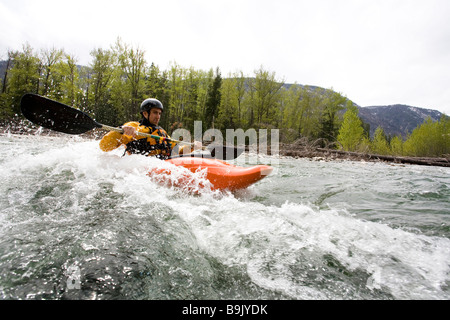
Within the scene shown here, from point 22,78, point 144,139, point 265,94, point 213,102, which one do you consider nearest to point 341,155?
point 144,139

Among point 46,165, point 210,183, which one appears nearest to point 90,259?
point 210,183

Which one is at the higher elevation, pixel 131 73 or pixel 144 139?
pixel 131 73

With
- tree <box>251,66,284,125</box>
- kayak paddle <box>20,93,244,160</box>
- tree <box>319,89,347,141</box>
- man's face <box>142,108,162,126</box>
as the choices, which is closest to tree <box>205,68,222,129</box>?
tree <box>251,66,284,125</box>

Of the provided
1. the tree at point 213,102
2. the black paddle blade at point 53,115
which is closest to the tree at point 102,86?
the tree at point 213,102

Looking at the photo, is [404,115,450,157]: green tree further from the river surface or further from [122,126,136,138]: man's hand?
[122,126,136,138]: man's hand

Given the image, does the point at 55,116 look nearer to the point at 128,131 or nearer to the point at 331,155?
the point at 128,131

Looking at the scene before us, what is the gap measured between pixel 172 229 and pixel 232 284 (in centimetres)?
90

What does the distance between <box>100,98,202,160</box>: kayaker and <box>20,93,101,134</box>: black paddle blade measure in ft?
1.38

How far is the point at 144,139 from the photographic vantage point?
4.28m

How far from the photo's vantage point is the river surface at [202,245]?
4.57 feet

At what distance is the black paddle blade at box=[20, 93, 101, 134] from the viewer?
360 cm

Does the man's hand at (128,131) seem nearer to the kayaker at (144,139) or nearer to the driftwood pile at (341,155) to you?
the kayaker at (144,139)

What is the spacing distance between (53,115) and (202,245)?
12.0ft

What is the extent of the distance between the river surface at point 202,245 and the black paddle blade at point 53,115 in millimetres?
1011
